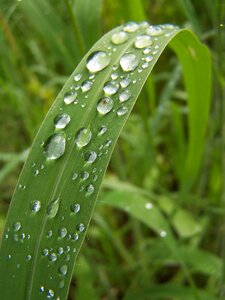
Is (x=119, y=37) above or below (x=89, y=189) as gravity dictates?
above

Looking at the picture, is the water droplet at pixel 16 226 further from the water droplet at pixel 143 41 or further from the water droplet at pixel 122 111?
the water droplet at pixel 143 41

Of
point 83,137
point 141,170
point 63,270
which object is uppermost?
point 83,137

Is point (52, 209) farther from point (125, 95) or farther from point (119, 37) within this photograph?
point (119, 37)

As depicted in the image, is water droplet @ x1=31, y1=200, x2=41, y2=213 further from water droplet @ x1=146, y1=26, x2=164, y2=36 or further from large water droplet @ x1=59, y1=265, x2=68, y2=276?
water droplet @ x1=146, y1=26, x2=164, y2=36

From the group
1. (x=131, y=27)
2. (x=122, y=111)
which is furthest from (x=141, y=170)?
(x=122, y=111)

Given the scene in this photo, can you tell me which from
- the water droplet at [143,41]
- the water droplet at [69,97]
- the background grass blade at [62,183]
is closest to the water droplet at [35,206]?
the background grass blade at [62,183]
